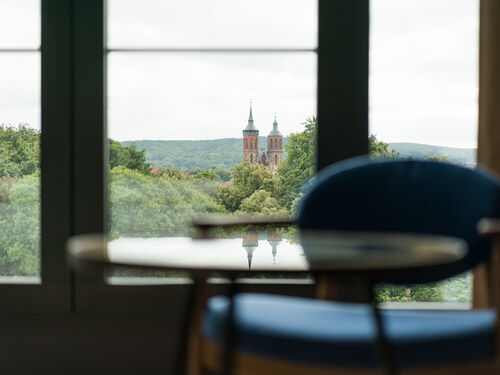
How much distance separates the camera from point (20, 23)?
2.45m

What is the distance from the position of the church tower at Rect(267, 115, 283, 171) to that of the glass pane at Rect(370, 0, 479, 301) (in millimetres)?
383

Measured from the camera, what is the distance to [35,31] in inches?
95.8

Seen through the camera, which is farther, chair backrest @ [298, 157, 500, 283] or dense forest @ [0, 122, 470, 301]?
dense forest @ [0, 122, 470, 301]

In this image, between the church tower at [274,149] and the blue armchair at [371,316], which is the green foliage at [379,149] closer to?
the church tower at [274,149]

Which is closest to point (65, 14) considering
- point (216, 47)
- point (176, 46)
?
point (176, 46)

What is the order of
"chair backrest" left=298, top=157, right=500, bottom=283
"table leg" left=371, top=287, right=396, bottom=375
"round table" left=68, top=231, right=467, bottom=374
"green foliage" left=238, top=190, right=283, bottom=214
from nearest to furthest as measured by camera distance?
"round table" left=68, top=231, right=467, bottom=374 → "table leg" left=371, top=287, right=396, bottom=375 → "chair backrest" left=298, top=157, right=500, bottom=283 → "green foliage" left=238, top=190, right=283, bottom=214

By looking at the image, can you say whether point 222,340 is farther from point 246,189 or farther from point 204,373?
point 246,189

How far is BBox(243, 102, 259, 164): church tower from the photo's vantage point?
96.7 inches

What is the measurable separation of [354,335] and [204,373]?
1.26ft

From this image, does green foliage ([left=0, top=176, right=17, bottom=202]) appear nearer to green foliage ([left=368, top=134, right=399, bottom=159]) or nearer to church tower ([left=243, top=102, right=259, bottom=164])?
church tower ([left=243, top=102, right=259, bottom=164])

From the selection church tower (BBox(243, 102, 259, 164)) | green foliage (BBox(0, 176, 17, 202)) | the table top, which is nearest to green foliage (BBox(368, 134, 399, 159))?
church tower (BBox(243, 102, 259, 164))

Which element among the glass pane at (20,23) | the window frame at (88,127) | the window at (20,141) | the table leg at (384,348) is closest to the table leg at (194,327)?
the table leg at (384,348)

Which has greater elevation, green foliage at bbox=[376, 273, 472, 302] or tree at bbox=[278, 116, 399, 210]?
tree at bbox=[278, 116, 399, 210]

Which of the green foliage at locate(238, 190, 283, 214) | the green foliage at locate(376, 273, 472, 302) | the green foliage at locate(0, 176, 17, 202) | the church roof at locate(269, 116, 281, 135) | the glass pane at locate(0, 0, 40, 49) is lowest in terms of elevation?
the green foliage at locate(376, 273, 472, 302)
